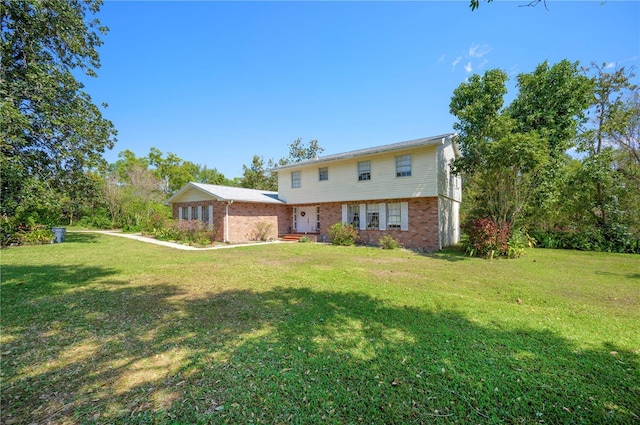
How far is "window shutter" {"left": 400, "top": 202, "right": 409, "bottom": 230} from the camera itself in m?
14.5

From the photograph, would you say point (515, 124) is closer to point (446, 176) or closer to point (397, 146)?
point (446, 176)

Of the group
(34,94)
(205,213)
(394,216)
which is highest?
(34,94)

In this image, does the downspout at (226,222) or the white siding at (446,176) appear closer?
the white siding at (446,176)

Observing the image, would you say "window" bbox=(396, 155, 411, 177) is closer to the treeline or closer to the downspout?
the treeline

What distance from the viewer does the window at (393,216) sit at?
48.7 ft

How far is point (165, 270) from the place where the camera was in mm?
8250

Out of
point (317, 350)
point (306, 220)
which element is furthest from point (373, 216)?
point (317, 350)

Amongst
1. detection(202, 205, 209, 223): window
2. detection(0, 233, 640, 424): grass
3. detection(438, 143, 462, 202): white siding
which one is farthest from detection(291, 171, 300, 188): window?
detection(0, 233, 640, 424): grass

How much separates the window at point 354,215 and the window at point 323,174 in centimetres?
262

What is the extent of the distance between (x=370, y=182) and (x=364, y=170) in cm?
86

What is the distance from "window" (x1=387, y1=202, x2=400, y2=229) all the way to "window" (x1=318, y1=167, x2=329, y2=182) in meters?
4.67

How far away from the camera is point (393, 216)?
591 inches

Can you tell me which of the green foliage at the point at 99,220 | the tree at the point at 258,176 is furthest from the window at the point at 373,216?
the green foliage at the point at 99,220

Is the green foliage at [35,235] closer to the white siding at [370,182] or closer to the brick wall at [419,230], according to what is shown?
the white siding at [370,182]
